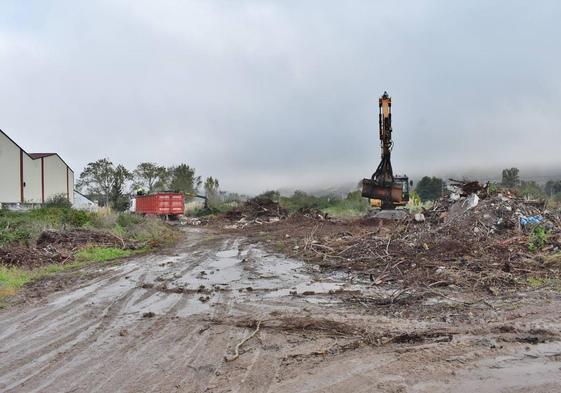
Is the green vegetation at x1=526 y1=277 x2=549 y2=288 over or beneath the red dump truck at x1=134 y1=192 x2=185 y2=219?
beneath

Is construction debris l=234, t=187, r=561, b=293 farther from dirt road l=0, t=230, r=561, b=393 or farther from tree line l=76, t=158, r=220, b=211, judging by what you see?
tree line l=76, t=158, r=220, b=211

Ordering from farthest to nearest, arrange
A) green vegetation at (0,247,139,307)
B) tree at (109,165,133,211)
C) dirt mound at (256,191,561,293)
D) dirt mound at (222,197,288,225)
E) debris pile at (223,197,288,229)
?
tree at (109,165,133,211) → dirt mound at (222,197,288,225) → debris pile at (223,197,288,229) → green vegetation at (0,247,139,307) → dirt mound at (256,191,561,293)

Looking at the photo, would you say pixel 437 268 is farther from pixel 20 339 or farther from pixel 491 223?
pixel 20 339

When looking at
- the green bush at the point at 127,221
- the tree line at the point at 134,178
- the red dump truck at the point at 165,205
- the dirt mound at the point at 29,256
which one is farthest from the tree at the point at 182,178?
the dirt mound at the point at 29,256

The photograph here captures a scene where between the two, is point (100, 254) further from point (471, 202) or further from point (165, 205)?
point (165, 205)

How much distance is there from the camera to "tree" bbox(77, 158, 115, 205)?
53375 millimetres

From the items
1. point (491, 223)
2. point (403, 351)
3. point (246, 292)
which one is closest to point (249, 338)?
point (403, 351)

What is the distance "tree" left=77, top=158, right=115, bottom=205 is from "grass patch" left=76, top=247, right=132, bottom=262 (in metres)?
41.5

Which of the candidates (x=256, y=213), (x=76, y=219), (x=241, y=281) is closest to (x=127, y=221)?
(x=76, y=219)

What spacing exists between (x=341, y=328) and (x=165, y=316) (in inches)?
99.6

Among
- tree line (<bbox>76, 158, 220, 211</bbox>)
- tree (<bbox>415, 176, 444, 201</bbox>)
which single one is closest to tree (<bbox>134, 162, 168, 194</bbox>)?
tree line (<bbox>76, 158, 220, 211</bbox>)

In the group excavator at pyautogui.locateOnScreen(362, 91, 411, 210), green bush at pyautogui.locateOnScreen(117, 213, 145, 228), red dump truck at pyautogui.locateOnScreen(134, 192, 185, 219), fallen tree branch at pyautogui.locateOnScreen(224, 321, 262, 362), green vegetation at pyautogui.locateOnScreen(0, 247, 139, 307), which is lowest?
green vegetation at pyautogui.locateOnScreen(0, 247, 139, 307)

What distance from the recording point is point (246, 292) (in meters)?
7.52

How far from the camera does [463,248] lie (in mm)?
9336
